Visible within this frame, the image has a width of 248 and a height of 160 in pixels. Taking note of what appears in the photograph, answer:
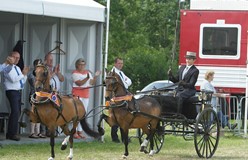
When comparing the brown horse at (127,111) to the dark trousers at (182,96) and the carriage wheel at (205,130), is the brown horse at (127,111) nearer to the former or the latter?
the dark trousers at (182,96)

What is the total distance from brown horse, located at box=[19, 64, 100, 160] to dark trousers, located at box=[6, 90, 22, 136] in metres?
2.05

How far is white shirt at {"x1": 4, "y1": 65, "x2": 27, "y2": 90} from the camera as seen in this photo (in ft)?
48.1

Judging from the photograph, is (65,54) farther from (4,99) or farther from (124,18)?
(124,18)

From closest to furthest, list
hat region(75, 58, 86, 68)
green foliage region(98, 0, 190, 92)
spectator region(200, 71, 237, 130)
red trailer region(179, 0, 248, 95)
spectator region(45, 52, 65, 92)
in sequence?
spectator region(45, 52, 65, 92) → hat region(75, 58, 86, 68) → spectator region(200, 71, 237, 130) → red trailer region(179, 0, 248, 95) → green foliage region(98, 0, 190, 92)

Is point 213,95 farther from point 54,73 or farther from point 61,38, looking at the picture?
point 54,73

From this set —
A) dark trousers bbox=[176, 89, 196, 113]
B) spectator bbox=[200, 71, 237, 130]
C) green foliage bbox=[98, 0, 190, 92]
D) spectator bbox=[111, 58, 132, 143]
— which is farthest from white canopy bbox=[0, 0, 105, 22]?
green foliage bbox=[98, 0, 190, 92]

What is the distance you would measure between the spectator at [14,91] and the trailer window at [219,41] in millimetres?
7926

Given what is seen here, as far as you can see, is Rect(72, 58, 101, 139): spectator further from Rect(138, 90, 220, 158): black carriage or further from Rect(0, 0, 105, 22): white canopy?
Rect(138, 90, 220, 158): black carriage

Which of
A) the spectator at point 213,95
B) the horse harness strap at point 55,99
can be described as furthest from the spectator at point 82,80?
the spectator at point 213,95

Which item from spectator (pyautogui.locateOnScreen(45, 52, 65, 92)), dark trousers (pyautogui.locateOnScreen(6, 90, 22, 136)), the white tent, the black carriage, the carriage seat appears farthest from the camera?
the white tent

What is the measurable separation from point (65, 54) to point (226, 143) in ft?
14.0

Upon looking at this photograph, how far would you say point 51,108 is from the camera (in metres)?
12.4

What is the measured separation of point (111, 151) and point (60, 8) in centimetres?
304

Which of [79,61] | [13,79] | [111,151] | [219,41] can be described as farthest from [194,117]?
[219,41]
